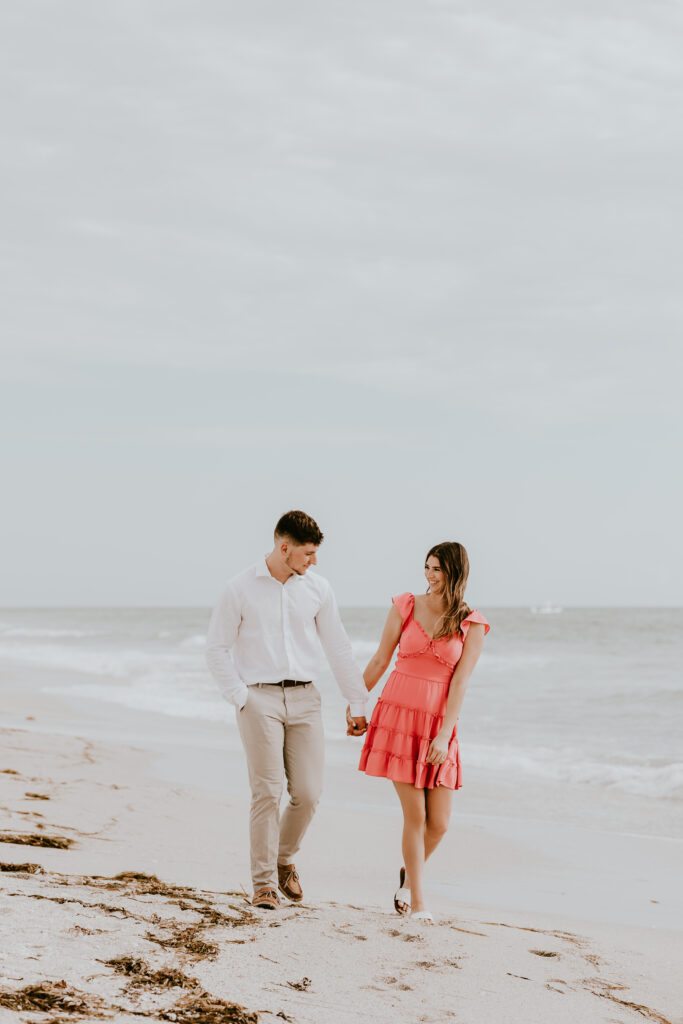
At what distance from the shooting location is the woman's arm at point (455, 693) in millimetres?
4574

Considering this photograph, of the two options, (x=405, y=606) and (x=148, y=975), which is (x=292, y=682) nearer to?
(x=405, y=606)

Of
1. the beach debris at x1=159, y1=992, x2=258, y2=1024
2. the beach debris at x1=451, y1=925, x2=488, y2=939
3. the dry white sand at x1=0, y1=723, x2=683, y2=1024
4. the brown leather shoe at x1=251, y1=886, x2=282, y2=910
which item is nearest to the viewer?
the beach debris at x1=159, y1=992, x2=258, y2=1024

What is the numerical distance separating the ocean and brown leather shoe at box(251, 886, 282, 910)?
4.20 meters

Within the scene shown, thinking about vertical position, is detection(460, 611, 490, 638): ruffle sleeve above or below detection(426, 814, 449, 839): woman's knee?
above

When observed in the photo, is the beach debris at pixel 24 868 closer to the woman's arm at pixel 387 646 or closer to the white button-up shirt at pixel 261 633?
the white button-up shirt at pixel 261 633

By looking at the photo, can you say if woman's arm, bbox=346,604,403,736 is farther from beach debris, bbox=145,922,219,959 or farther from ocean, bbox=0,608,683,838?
ocean, bbox=0,608,683,838

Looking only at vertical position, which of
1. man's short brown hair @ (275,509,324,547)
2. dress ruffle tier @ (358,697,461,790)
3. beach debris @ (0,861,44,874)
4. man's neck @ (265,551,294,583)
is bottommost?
beach debris @ (0,861,44,874)

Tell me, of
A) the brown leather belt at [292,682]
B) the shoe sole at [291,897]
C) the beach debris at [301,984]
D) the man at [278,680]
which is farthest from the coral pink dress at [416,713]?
the beach debris at [301,984]

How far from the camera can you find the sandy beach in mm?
3328

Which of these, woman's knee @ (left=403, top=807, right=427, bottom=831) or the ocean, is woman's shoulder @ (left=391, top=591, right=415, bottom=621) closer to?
woman's knee @ (left=403, top=807, right=427, bottom=831)

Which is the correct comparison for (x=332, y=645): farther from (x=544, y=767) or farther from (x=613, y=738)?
(x=613, y=738)

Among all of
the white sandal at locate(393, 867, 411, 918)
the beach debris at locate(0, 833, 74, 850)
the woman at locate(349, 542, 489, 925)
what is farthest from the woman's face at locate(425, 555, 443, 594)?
the beach debris at locate(0, 833, 74, 850)

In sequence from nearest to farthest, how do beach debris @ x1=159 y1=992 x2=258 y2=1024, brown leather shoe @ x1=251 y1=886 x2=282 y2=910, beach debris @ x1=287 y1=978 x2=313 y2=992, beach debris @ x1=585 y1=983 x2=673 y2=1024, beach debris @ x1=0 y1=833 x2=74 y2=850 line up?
beach debris @ x1=159 y1=992 x2=258 y2=1024
beach debris @ x1=287 y1=978 x2=313 y2=992
beach debris @ x1=585 y1=983 x2=673 y2=1024
brown leather shoe @ x1=251 y1=886 x2=282 y2=910
beach debris @ x1=0 y1=833 x2=74 y2=850

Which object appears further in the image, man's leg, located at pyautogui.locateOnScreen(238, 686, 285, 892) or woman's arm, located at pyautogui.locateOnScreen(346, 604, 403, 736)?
woman's arm, located at pyautogui.locateOnScreen(346, 604, 403, 736)
